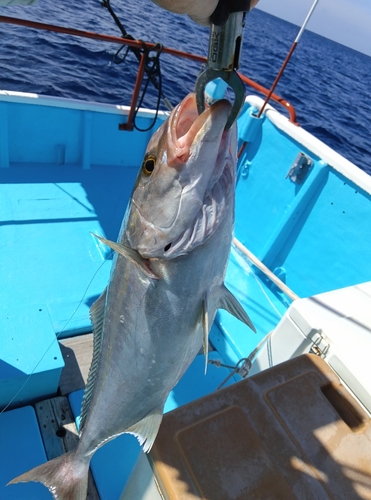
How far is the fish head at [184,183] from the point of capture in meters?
1.35

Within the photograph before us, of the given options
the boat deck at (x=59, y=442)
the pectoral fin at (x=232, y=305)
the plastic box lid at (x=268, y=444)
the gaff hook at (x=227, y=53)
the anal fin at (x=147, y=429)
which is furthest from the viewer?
the boat deck at (x=59, y=442)

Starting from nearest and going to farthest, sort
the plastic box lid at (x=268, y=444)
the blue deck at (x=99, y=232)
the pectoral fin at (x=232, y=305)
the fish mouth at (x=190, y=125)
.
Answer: the fish mouth at (x=190, y=125) → the plastic box lid at (x=268, y=444) → the pectoral fin at (x=232, y=305) → the blue deck at (x=99, y=232)

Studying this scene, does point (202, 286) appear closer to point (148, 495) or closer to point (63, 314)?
point (148, 495)

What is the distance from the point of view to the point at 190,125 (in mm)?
1431

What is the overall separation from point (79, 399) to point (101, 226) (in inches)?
86.8

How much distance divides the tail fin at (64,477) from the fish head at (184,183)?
1236 millimetres

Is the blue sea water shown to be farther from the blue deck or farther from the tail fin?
the tail fin

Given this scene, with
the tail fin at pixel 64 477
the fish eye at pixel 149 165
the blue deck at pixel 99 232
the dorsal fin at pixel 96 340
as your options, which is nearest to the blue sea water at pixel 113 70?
the blue deck at pixel 99 232

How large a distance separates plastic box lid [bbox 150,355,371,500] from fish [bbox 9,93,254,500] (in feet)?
0.52

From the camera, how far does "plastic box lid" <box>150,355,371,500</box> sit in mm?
1363

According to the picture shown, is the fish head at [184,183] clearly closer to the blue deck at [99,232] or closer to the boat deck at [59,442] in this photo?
the blue deck at [99,232]

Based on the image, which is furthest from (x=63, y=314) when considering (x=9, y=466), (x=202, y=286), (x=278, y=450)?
(x=278, y=450)

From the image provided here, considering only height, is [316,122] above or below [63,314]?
below

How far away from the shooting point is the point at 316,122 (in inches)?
639
